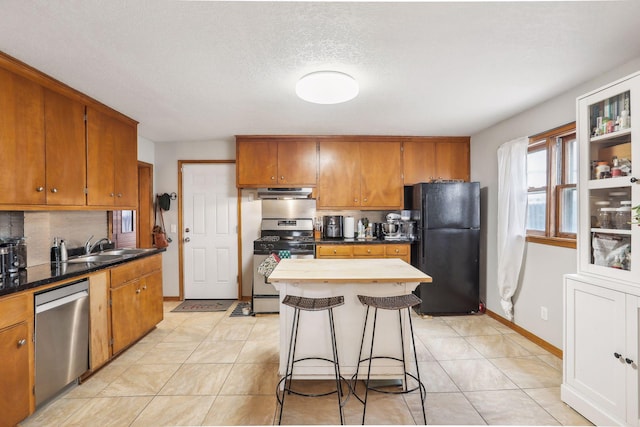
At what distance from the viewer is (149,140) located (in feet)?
14.0

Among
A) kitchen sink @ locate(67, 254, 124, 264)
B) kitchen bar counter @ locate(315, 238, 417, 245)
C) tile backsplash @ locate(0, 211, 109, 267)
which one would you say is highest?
tile backsplash @ locate(0, 211, 109, 267)

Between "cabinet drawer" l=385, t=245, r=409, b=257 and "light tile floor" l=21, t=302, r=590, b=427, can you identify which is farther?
"cabinet drawer" l=385, t=245, r=409, b=257

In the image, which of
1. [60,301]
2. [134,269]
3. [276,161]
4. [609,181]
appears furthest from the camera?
[276,161]

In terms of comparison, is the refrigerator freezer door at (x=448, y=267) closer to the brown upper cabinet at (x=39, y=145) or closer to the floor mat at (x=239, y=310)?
the floor mat at (x=239, y=310)

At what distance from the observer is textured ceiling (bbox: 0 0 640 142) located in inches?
60.6

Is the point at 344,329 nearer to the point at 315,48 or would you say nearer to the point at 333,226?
the point at 315,48

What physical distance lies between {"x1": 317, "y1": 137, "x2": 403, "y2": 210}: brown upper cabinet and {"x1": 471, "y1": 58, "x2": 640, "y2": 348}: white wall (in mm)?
1091

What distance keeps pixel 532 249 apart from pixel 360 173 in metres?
2.17

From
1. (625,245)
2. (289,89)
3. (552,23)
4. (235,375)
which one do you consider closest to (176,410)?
(235,375)

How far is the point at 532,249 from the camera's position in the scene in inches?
121

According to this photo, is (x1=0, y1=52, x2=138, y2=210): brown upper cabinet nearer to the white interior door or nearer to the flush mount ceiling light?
the white interior door

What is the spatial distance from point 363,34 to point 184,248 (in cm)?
383

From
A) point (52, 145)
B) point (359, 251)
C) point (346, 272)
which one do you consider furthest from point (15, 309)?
point (359, 251)

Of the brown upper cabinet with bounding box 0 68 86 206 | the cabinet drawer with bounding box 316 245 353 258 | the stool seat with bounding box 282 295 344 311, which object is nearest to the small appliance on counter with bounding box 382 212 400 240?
the cabinet drawer with bounding box 316 245 353 258
